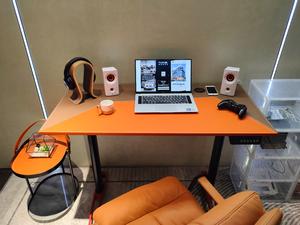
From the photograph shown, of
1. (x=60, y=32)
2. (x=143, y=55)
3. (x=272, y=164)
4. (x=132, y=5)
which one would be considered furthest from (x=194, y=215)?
(x=60, y=32)

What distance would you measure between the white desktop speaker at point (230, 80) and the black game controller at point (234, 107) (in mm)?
139

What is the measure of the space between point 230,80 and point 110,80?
0.82m

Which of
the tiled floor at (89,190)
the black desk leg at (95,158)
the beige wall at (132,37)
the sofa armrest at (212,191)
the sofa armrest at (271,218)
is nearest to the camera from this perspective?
the sofa armrest at (271,218)

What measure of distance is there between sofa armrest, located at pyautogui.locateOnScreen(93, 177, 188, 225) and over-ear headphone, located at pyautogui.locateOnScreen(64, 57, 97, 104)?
0.70 meters

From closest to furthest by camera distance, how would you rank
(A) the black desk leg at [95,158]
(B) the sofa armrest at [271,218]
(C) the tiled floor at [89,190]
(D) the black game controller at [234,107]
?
(B) the sofa armrest at [271,218] → (D) the black game controller at [234,107] → (A) the black desk leg at [95,158] → (C) the tiled floor at [89,190]

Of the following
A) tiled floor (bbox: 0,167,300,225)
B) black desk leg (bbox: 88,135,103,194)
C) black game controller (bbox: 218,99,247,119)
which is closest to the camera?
black game controller (bbox: 218,99,247,119)

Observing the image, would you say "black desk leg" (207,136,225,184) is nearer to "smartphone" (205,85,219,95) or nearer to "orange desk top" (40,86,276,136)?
"orange desk top" (40,86,276,136)

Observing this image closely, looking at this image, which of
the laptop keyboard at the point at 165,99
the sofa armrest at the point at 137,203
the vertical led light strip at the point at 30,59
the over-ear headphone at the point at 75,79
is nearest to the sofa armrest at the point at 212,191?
the sofa armrest at the point at 137,203

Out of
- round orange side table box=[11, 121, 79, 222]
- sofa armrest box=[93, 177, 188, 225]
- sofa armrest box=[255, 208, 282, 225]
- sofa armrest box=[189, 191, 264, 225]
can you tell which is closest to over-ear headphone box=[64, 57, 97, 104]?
round orange side table box=[11, 121, 79, 222]

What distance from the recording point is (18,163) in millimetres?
1668

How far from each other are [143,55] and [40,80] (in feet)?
2.64

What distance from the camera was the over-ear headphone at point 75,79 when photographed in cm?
153

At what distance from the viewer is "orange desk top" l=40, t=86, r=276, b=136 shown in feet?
4.35

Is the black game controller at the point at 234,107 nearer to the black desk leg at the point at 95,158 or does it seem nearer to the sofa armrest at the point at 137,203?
the sofa armrest at the point at 137,203
